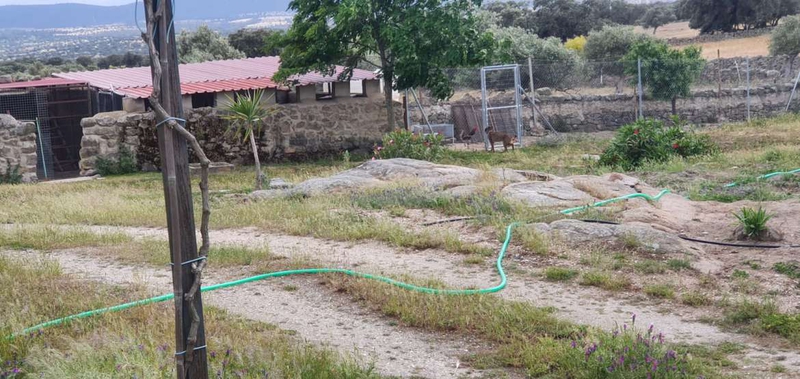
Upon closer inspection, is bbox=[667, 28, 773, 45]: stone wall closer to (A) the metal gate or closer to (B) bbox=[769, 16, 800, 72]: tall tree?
(B) bbox=[769, 16, 800, 72]: tall tree

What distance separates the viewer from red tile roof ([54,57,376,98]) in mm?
21673

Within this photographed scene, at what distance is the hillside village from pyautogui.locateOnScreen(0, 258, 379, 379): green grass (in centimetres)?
3

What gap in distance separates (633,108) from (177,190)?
22.4 m

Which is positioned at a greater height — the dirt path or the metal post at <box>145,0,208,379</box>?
the metal post at <box>145,0,208,379</box>

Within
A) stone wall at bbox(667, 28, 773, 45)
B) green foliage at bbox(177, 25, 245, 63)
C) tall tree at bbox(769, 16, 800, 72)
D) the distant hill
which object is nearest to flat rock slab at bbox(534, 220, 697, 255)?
tall tree at bbox(769, 16, 800, 72)

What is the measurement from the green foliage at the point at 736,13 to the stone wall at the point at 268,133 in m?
30.0

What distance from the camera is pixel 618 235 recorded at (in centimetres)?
925

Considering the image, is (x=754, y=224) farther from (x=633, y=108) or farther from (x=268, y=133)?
(x=633, y=108)

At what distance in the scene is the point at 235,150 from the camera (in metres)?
21.5

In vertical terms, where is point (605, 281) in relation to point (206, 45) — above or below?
below

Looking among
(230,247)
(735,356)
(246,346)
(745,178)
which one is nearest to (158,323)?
(246,346)

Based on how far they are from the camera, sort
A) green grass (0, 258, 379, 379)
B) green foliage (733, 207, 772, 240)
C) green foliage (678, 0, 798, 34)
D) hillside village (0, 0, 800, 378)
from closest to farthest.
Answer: green grass (0, 258, 379, 379) → hillside village (0, 0, 800, 378) → green foliage (733, 207, 772, 240) → green foliage (678, 0, 798, 34)

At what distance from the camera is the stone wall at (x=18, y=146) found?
65.0 ft

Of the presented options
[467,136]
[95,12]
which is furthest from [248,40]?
[95,12]
